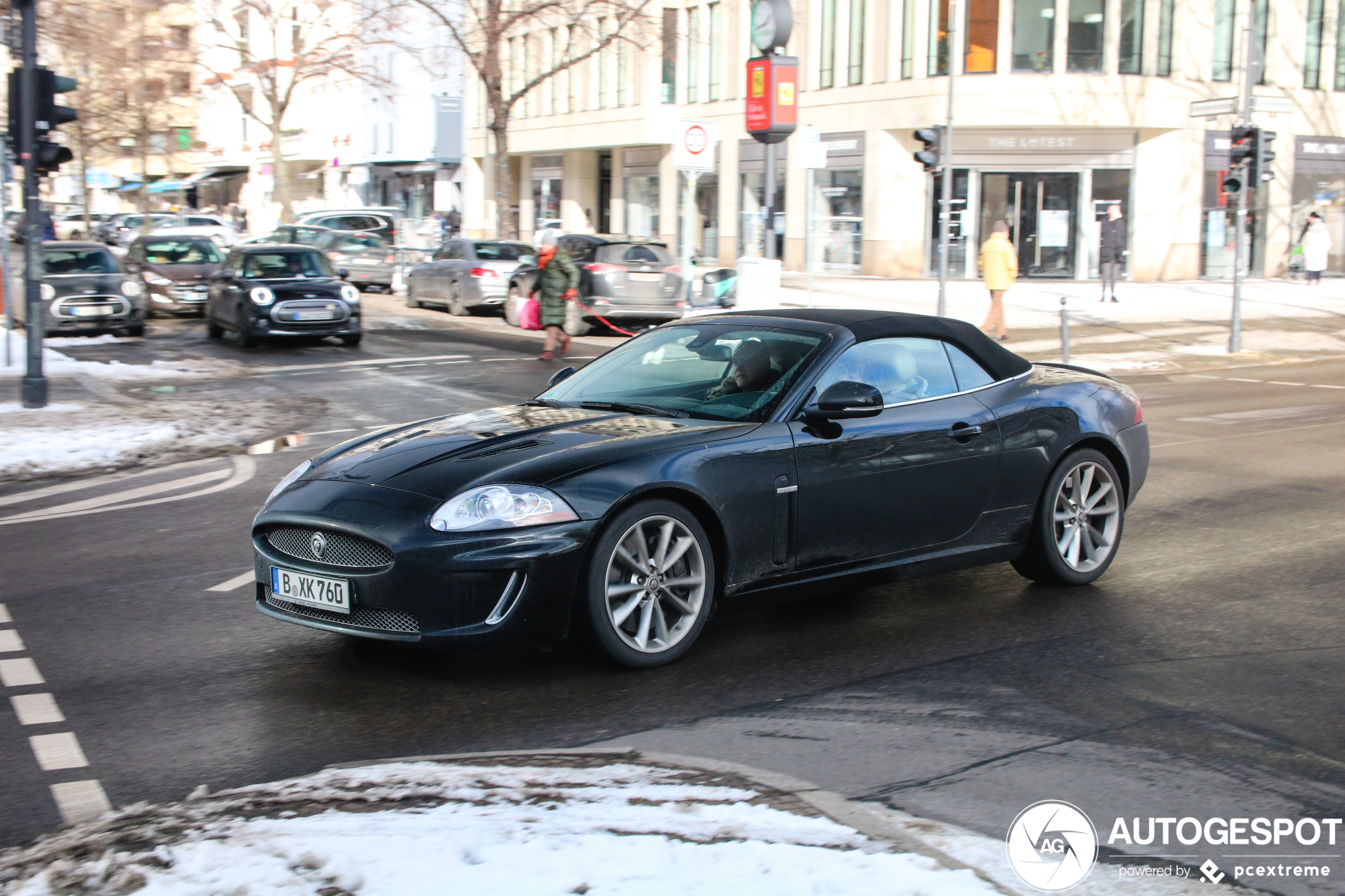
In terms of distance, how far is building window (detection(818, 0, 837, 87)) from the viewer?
1554 inches

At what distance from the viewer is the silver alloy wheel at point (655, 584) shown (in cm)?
532

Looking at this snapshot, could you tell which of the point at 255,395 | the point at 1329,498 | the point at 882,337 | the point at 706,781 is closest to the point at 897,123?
the point at 255,395

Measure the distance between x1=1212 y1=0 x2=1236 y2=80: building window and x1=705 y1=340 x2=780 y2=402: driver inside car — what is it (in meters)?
34.6

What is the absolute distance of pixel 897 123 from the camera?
36.7 metres

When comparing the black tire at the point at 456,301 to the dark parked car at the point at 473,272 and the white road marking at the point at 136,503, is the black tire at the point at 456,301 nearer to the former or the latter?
the dark parked car at the point at 473,272

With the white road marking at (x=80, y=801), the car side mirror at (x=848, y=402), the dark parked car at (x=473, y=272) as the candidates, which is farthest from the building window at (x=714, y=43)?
the white road marking at (x=80, y=801)

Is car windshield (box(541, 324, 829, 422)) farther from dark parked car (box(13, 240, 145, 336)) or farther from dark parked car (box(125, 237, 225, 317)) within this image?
dark parked car (box(125, 237, 225, 317))

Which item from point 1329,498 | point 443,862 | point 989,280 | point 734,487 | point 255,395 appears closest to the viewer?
point 443,862

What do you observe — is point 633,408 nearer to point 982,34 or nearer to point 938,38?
point 982,34

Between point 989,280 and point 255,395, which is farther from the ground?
point 989,280

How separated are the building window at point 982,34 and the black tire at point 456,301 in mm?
15164

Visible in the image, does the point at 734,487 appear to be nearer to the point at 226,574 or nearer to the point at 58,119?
the point at 226,574

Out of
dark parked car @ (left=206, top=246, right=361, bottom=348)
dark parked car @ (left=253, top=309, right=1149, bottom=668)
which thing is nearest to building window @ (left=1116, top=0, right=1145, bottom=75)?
dark parked car @ (left=206, top=246, right=361, bottom=348)

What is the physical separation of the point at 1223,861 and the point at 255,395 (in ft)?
45.6
